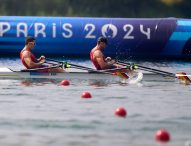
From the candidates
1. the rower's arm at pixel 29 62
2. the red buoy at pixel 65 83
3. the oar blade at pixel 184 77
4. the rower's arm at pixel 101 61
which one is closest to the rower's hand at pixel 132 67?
the rower's arm at pixel 101 61

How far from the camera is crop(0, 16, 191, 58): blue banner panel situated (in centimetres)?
3456

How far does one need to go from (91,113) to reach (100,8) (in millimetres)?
23050

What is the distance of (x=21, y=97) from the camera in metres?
20.8

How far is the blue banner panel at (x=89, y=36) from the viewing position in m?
34.6

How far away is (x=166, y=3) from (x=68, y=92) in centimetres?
1876

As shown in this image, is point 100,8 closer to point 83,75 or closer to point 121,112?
point 83,75

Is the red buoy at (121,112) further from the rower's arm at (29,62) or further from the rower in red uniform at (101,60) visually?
the rower's arm at (29,62)

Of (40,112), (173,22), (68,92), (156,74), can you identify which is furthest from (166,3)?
(40,112)

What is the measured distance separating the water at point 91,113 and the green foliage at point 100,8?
14911mm

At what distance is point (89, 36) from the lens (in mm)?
34719

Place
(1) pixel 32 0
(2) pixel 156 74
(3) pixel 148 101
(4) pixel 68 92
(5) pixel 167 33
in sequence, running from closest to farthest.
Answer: (3) pixel 148 101, (4) pixel 68 92, (2) pixel 156 74, (5) pixel 167 33, (1) pixel 32 0

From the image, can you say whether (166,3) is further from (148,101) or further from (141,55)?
(148,101)

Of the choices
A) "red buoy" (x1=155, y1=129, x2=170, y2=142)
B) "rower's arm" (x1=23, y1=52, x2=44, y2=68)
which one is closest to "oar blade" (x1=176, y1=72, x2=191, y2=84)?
"rower's arm" (x1=23, y1=52, x2=44, y2=68)

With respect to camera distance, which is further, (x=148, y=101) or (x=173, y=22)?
(x=173, y=22)
